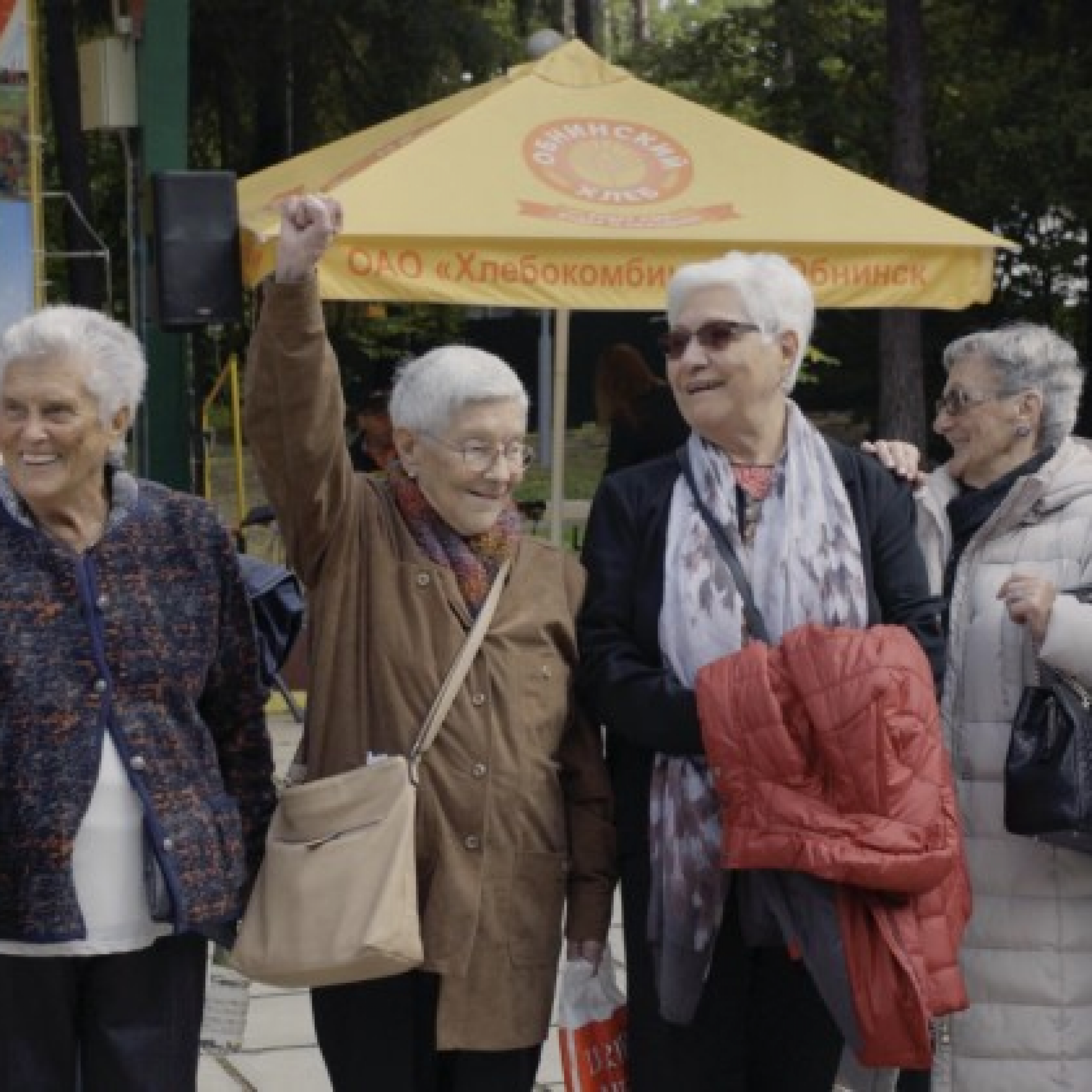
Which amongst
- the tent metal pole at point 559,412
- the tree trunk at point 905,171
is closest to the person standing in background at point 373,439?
the tent metal pole at point 559,412

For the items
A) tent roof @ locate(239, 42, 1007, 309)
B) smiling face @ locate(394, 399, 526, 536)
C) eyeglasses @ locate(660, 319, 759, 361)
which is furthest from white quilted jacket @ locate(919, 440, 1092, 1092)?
tent roof @ locate(239, 42, 1007, 309)

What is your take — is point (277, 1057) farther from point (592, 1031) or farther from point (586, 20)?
point (586, 20)

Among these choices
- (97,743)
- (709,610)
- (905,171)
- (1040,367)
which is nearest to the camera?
(97,743)

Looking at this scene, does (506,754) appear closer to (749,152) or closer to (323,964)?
(323,964)

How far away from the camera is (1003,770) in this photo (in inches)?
165

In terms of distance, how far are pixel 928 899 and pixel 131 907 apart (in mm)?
1268

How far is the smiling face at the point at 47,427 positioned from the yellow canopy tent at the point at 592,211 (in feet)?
13.2

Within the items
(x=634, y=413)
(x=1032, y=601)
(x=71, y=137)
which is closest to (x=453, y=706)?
(x=1032, y=601)

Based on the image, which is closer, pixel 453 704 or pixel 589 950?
pixel 453 704

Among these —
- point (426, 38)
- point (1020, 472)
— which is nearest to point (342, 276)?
point (1020, 472)

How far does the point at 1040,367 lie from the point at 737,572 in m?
1.01

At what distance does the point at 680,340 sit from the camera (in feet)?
12.2

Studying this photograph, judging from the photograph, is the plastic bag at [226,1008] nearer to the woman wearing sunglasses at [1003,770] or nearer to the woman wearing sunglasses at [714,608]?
the woman wearing sunglasses at [714,608]

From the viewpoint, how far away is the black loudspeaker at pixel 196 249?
543 cm
